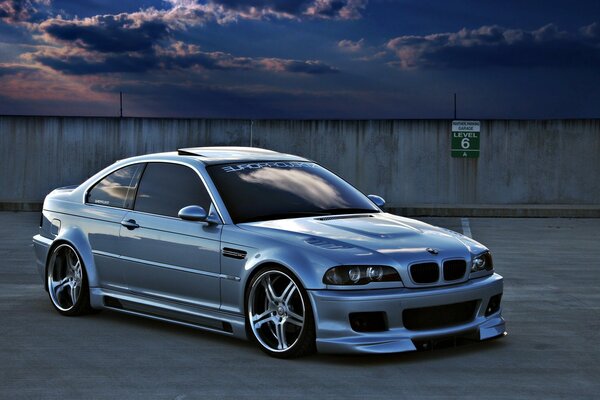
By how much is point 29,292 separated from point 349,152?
17726 mm

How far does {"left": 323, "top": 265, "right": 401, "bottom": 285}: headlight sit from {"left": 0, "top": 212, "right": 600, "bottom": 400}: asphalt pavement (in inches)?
21.9

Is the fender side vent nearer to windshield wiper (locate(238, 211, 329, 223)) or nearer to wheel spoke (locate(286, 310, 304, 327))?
windshield wiper (locate(238, 211, 329, 223))

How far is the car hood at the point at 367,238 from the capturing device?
6789 millimetres

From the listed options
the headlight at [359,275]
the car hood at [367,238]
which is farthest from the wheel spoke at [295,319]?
the car hood at [367,238]

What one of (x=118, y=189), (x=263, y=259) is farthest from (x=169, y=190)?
(x=263, y=259)

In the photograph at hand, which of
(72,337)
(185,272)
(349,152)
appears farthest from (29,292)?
(349,152)

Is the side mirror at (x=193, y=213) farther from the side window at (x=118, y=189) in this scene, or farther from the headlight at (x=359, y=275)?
the headlight at (x=359, y=275)

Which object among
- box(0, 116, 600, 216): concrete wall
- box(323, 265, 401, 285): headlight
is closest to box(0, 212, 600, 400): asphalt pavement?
box(323, 265, 401, 285): headlight

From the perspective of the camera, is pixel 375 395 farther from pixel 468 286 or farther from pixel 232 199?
pixel 232 199

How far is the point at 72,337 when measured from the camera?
7832 millimetres

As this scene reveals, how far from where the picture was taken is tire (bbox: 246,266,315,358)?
6775 millimetres

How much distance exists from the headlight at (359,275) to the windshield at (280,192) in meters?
1.02

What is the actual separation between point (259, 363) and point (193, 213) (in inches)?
49.8

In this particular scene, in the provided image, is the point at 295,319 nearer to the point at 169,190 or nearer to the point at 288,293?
the point at 288,293
